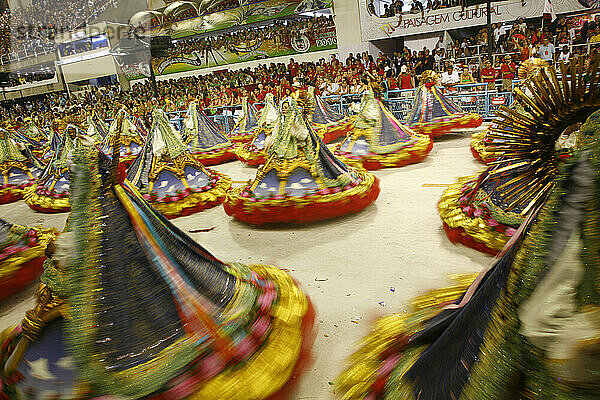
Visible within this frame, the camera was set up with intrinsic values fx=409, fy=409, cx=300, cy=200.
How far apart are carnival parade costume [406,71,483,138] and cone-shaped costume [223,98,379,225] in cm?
296

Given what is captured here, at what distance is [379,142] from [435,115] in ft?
5.61

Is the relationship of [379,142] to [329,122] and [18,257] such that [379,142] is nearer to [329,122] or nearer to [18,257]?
[329,122]

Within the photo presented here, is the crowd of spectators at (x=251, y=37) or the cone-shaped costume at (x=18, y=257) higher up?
the crowd of spectators at (x=251, y=37)

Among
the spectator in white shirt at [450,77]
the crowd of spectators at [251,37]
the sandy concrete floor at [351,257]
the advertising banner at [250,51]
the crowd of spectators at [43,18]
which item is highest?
the crowd of spectators at [251,37]

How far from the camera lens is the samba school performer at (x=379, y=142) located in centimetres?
466

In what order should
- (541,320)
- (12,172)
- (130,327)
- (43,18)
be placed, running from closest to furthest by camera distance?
(541,320) < (130,327) < (43,18) < (12,172)

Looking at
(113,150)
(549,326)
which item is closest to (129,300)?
(113,150)

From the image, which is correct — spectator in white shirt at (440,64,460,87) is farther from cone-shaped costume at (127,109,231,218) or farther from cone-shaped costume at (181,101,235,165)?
cone-shaped costume at (127,109,231,218)

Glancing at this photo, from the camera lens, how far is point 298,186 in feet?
10.4

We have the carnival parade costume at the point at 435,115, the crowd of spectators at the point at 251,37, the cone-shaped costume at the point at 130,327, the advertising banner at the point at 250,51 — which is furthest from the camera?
the crowd of spectators at the point at 251,37

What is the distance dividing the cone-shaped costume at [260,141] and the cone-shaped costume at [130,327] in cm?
407

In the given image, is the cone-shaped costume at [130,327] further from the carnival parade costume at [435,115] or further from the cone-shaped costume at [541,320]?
the carnival parade costume at [435,115]

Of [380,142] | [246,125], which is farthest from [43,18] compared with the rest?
[380,142]

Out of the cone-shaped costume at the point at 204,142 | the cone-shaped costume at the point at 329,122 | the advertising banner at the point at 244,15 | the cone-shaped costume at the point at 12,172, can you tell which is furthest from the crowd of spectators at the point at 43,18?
the advertising banner at the point at 244,15
